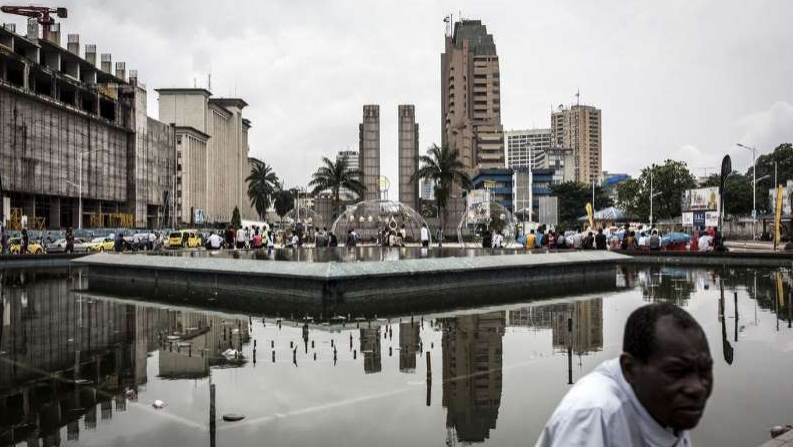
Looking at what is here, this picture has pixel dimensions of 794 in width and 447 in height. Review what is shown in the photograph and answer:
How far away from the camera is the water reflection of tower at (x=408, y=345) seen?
30.3 ft

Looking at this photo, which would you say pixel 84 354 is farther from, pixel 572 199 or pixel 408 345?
pixel 572 199

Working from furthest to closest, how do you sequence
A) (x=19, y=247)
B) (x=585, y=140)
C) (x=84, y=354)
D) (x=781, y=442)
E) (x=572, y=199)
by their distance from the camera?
(x=585, y=140) < (x=572, y=199) < (x=19, y=247) < (x=84, y=354) < (x=781, y=442)

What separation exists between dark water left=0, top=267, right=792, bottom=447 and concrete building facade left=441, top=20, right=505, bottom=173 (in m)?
123

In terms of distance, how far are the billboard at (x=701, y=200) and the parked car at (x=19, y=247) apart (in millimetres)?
53049

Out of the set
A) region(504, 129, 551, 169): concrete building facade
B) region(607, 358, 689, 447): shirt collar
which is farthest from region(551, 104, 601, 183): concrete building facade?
region(607, 358, 689, 447): shirt collar

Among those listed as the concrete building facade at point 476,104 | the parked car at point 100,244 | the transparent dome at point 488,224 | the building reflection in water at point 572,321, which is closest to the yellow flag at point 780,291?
the building reflection in water at point 572,321

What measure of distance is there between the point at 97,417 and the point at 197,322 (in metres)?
6.64

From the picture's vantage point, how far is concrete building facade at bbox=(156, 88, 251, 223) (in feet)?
311

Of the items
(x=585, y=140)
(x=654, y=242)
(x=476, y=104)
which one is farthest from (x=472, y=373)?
(x=585, y=140)

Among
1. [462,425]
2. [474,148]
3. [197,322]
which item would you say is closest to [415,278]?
[197,322]

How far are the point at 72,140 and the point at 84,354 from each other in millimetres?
53896

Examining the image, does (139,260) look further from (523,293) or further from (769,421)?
(769,421)

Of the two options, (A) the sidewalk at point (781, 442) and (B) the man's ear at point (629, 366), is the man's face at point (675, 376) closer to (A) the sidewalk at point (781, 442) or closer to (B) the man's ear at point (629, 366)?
(B) the man's ear at point (629, 366)

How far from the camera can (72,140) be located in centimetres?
5703
